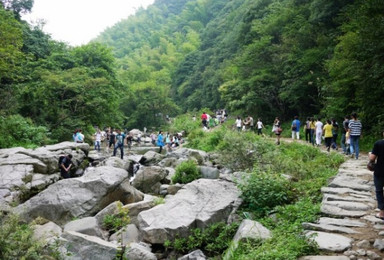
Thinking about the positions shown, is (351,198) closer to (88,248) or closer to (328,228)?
→ (328,228)

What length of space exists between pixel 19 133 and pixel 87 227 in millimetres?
14999

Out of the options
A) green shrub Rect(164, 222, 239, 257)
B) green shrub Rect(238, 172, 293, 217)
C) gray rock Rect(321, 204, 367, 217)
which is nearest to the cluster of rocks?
green shrub Rect(164, 222, 239, 257)

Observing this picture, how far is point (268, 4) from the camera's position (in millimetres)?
35906

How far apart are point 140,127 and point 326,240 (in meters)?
43.4

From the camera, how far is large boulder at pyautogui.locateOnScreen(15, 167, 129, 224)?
8617 mm

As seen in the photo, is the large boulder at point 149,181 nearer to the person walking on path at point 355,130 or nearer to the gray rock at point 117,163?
the gray rock at point 117,163

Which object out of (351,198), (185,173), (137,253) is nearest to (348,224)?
(351,198)

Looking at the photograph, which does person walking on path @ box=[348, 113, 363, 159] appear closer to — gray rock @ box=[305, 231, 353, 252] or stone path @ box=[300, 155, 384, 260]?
stone path @ box=[300, 155, 384, 260]

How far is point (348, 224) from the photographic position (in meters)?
Result: 5.34

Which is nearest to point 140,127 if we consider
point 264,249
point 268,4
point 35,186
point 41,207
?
point 268,4

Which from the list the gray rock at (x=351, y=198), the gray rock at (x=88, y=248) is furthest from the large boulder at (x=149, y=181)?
the gray rock at (x=351, y=198)

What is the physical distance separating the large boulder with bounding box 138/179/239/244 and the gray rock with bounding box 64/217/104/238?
38.9 inches

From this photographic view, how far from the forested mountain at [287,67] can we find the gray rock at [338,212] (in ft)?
24.4

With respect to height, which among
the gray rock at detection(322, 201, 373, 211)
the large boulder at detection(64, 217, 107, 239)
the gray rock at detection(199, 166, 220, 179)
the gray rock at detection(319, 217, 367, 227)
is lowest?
the large boulder at detection(64, 217, 107, 239)
